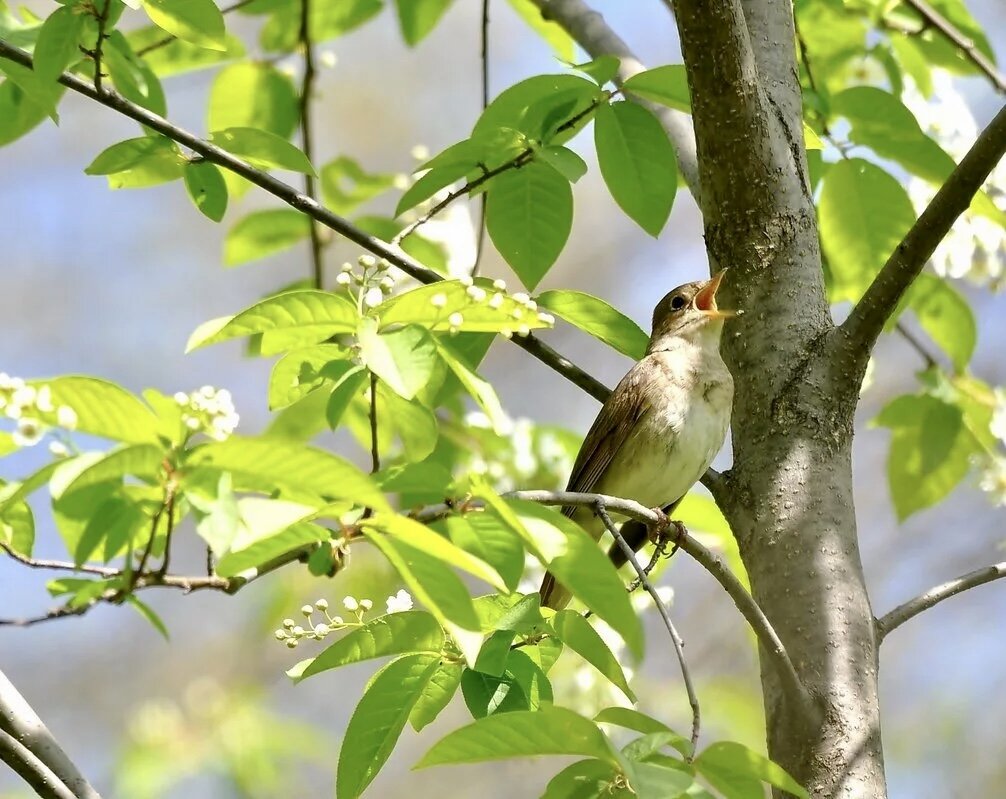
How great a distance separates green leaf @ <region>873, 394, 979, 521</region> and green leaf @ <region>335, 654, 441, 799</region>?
201cm

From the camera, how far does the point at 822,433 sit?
2621 millimetres

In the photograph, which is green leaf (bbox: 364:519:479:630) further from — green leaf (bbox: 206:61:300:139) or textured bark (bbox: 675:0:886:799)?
green leaf (bbox: 206:61:300:139)

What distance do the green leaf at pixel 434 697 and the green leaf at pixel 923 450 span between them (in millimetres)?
1872

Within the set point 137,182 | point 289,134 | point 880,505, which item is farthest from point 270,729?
point 880,505

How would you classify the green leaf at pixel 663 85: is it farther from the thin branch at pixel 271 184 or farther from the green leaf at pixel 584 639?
the green leaf at pixel 584 639

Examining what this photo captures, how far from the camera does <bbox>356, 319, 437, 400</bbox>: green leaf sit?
5.65 feet

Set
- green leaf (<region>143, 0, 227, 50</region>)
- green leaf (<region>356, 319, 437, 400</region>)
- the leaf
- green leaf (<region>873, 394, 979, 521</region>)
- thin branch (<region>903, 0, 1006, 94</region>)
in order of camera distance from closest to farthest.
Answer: green leaf (<region>356, 319, 437, 400</region>)
green leaf (<region>143, 0, 227, 50</region>)
the leaf
green leaf (<region>873, 394, 979, 521</region>)
thin branch (<region>903, 0, 1006, 94</region>)

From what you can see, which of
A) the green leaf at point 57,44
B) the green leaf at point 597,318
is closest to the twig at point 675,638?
the green leaf at point 597,318

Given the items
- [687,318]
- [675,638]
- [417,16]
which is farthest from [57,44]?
[687,318]

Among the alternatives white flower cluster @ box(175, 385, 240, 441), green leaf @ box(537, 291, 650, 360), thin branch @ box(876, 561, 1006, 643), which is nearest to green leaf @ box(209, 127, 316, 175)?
green leaf @ box(537, 291, 650, 360)

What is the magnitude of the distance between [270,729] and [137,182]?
11.7 ft

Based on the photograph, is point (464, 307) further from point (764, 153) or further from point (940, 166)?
point (940, 166)

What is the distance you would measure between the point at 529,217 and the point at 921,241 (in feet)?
2.59

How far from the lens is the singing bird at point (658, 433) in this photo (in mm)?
3906
